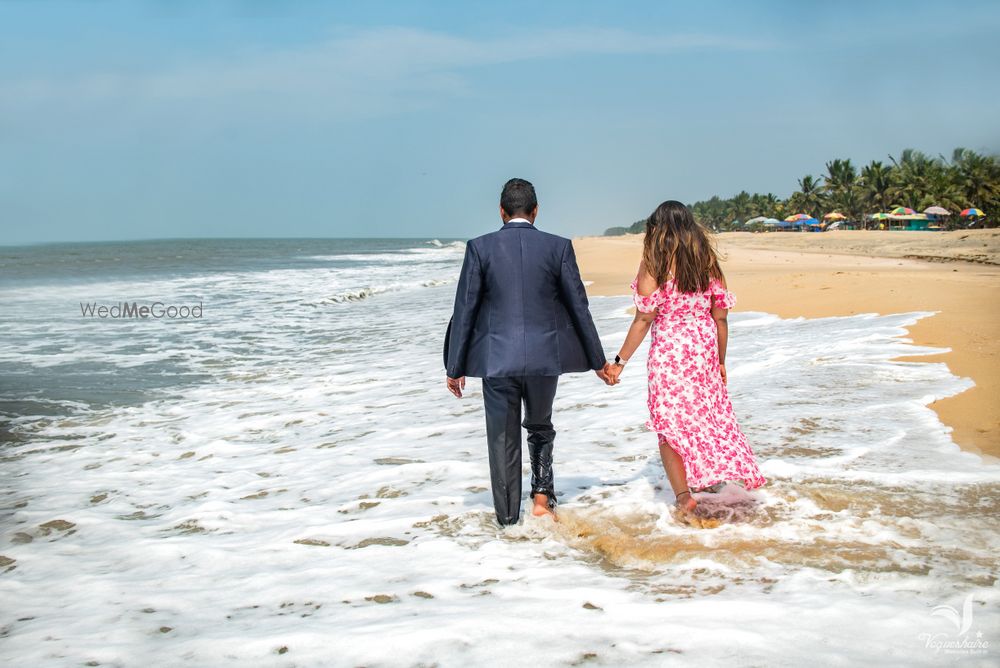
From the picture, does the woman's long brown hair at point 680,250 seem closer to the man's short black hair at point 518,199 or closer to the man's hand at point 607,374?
the man's hand at point 607,374

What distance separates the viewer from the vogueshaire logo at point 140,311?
17688mm

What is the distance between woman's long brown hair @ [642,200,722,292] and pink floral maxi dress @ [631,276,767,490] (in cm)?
7

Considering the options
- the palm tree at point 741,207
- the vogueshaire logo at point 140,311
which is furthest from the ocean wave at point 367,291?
the palm tree at point 741,207

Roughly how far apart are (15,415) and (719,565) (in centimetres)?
736

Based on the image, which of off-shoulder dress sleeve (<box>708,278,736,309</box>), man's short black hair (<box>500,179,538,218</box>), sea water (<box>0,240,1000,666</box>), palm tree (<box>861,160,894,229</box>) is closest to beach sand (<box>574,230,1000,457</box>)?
sea water (<box>0,240,1000,666</box>)

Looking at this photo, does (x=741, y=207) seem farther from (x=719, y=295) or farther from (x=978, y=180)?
(x=719, y=295)

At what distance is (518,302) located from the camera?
13.8 ft

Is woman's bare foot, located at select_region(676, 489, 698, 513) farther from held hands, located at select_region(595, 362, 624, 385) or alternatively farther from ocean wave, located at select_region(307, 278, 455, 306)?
ocean wave, located at select_region(307, 278, 455, 306)

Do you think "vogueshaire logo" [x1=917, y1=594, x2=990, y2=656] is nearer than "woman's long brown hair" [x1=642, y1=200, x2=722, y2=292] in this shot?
Yes

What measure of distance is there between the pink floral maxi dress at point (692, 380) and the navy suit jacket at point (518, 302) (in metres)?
0.48

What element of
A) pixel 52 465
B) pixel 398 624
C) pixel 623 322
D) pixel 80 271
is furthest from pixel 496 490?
pixel 80 271

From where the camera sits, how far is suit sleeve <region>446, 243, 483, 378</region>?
4.22 m

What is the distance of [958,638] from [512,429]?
230 centimetres

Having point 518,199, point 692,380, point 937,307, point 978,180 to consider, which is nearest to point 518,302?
point 518,199
